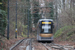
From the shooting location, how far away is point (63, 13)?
19.4 m

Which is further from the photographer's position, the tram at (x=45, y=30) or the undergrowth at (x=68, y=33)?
the undergrowth at (x=68, y=33)

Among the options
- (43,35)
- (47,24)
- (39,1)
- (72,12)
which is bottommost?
(43,35)

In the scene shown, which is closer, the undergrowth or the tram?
the tram

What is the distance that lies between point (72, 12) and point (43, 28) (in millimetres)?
4235

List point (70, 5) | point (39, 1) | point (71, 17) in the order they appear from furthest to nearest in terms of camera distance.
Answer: point (71, 17), point (70, 5), point (39, 1)

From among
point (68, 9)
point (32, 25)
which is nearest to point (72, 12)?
point (68, 9)

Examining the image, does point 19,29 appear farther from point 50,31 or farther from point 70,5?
point 70,5

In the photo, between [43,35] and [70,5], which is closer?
[70,5]

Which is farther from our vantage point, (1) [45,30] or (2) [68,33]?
(2) [68,33]

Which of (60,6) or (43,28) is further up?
(60,6)

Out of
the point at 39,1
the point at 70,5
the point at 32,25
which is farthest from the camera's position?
the point at 32,25

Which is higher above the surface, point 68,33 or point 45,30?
point 45,30

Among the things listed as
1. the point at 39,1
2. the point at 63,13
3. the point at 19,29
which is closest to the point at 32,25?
the point at 19,29

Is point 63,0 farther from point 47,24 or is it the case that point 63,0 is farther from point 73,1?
point 47,24
